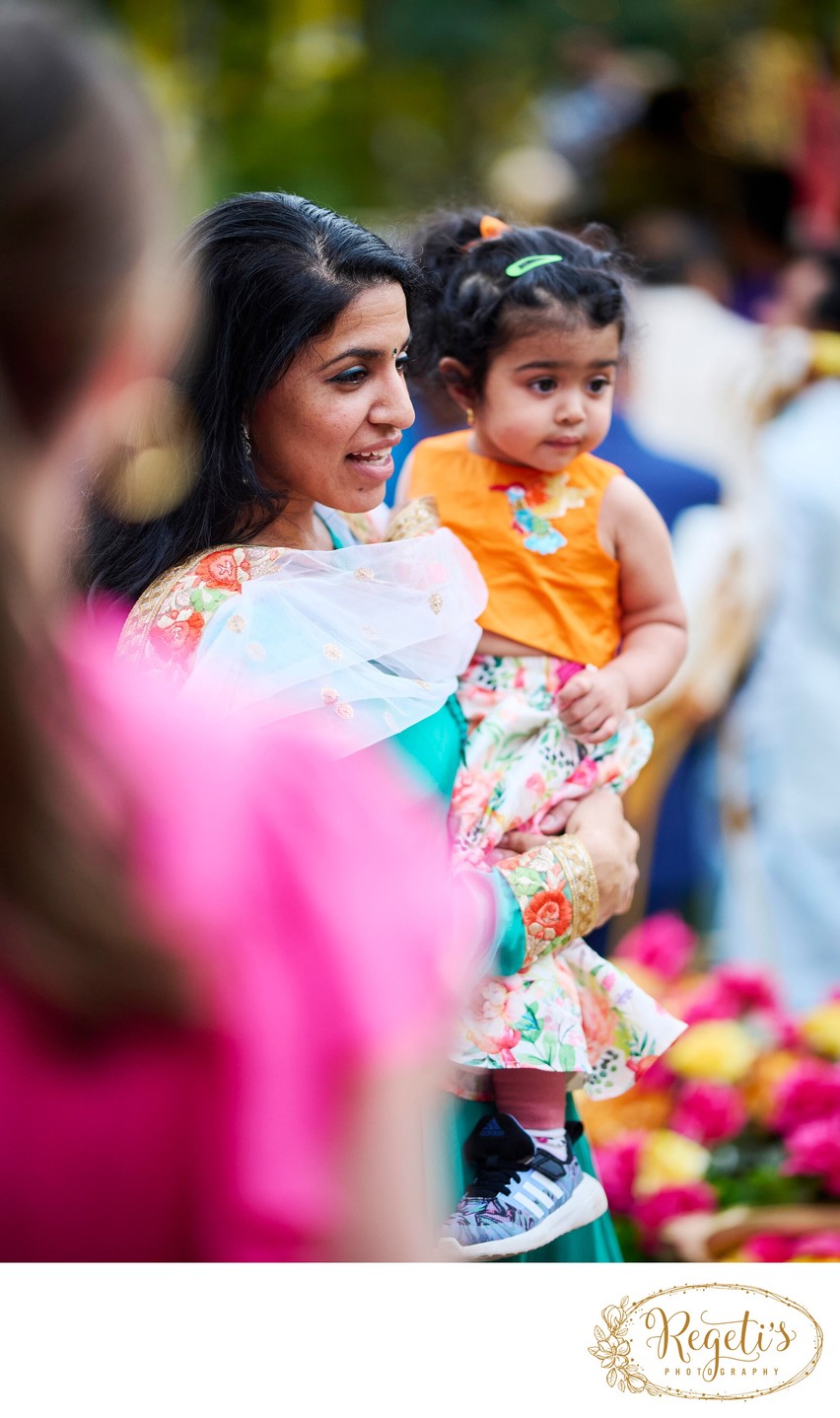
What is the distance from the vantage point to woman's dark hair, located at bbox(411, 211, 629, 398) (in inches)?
45.8

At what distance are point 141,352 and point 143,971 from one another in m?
0.27

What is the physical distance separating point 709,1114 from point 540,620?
39.0 inches

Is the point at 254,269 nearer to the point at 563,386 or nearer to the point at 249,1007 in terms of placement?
the point at 563,386

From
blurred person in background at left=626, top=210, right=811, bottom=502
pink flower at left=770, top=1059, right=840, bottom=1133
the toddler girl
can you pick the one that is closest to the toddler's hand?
the toddler girl

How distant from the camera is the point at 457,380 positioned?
122cm

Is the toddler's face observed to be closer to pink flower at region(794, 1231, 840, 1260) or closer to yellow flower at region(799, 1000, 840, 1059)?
pink flower at region(794, 1231, 840, 1260)

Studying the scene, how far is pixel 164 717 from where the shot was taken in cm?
63

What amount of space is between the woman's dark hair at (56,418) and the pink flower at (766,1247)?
116cm

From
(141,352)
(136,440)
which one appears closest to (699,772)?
(136,440)

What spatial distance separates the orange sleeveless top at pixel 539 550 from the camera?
1.20m

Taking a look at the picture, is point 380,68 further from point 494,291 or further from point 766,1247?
point 766,1247

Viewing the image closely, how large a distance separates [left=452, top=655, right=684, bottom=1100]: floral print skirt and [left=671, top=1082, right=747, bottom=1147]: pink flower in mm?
777

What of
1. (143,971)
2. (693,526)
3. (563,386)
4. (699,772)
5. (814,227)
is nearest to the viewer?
(143,971)

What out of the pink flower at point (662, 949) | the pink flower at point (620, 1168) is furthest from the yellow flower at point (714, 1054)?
the pink flower at point (662, 949)
